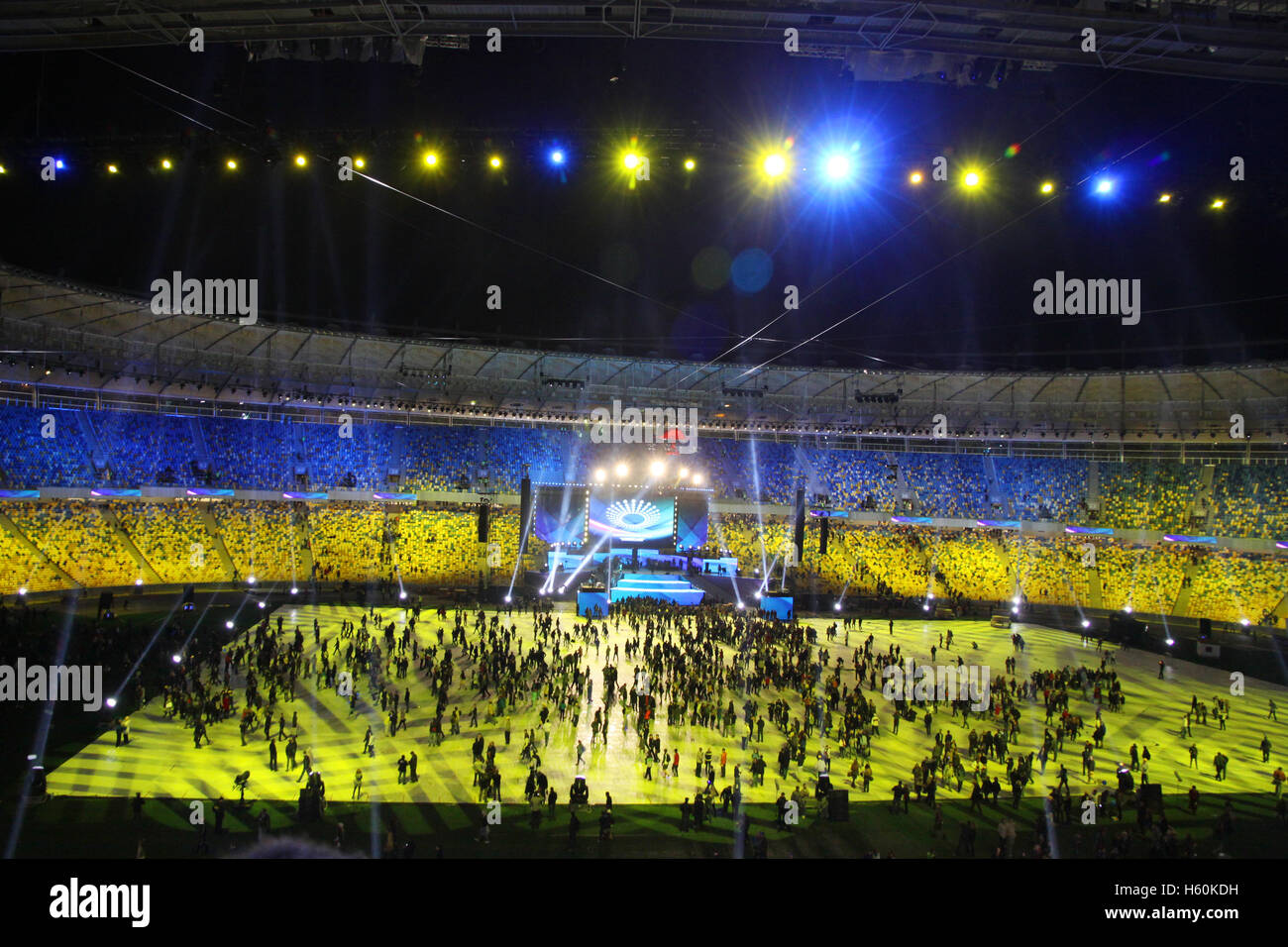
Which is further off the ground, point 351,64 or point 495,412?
point 351,64

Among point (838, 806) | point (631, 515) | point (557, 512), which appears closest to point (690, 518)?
point (631, 515)

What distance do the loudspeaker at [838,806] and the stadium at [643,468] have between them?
0.07 metres

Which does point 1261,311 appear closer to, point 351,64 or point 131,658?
point 351,64

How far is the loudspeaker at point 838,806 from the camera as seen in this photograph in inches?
451

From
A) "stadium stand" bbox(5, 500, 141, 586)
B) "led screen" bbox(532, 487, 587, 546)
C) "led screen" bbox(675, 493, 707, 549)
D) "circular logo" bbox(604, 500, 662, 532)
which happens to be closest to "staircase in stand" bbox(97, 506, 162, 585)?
"stadium stand" bbox(5, 500, 141, 586)

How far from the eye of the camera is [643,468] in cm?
3594

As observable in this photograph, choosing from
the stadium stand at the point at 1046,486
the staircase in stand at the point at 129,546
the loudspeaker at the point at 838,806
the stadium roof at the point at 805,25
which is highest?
the stadium roof at the point at 805,25

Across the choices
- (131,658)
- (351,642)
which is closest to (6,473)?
(131,658)

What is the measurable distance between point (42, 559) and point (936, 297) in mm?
33053

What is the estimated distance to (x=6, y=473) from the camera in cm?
2348

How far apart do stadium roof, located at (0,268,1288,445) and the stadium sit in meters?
0.24

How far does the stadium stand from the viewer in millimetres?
9977

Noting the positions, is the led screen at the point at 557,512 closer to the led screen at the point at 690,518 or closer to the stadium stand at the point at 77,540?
the led screen at the point at 690,518

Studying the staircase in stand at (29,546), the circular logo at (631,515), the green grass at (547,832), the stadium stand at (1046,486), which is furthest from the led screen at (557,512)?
the stadium stand at (1046,486)
